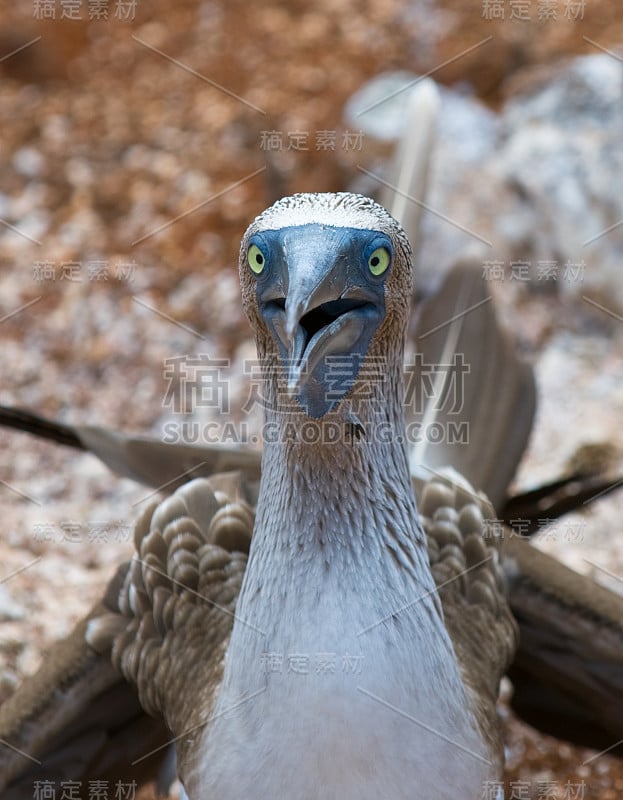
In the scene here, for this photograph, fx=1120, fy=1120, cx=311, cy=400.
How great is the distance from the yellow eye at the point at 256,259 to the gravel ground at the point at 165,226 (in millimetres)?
1930

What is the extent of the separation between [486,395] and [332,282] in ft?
5.59

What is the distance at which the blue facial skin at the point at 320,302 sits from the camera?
1.93 metres

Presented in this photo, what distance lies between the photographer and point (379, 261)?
208 centimetres

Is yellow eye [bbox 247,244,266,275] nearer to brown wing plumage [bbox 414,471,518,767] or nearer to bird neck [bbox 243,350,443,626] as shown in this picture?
bird neck [bbox 243,350,443,626]

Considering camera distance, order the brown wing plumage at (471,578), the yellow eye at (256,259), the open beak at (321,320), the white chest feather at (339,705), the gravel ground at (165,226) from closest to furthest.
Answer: the open beak at (321,320)
the yellow eye at (256,259)
the white chest feather at (339,705)
the brown wing plumage at (471,578)
the gravel ground at (165,226)

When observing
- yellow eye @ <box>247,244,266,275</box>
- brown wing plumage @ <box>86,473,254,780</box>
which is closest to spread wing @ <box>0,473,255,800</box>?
brown wing plumage @ <box>86,473,254,780</box>

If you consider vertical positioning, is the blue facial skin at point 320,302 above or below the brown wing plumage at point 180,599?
above

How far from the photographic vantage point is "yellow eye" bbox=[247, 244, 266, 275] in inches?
80.7

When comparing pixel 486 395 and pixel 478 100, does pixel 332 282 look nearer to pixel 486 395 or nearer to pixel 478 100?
pixel 486 395

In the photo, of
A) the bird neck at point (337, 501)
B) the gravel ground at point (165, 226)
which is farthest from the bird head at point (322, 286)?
the gravel ground at point (165, 226)

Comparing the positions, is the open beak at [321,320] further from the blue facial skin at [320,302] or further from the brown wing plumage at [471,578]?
the brown wing plumage at [471,578]

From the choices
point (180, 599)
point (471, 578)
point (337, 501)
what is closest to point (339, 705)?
point (337, 501)

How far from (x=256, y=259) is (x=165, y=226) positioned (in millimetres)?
3891

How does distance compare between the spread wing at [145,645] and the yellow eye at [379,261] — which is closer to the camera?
the yellow eye at [379,261]
